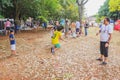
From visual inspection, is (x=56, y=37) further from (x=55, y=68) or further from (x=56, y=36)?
(x=55, y=68)

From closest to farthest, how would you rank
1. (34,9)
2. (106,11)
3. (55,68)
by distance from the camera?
1. (55,68)
2. (34,9)
3. (106,11)

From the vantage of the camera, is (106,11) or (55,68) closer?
(55,68)

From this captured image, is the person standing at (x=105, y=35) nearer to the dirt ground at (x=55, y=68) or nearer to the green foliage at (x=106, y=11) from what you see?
the dirt ground at (x=55, y=68)

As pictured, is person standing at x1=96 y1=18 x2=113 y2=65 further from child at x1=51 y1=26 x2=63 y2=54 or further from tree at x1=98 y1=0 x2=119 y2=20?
tree at x1=98 y1=0 x2=119 y2=20

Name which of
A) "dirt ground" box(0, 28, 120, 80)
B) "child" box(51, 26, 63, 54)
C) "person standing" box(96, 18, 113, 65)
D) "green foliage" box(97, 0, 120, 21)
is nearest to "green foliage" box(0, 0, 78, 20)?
"child" box(51, 26, 63, 54)

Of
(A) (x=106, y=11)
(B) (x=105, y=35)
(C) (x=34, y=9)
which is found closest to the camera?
(B) (x=105, y=35)

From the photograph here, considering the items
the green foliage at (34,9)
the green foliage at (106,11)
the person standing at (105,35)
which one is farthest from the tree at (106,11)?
the person standing at (105,35)

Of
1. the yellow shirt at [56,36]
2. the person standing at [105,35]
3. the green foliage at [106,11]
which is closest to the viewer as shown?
the person standing at [105,35]

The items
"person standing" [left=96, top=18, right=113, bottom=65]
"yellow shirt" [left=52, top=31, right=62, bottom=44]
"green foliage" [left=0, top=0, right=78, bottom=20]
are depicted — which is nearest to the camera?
"person standing" [left=96, top=18, right=113, bottom=65]

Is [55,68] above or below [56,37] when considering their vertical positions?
below

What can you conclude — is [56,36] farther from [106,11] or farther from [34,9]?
[106,11]

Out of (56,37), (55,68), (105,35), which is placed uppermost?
(105,35)

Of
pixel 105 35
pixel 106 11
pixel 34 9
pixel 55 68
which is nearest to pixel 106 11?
pixel 106 11

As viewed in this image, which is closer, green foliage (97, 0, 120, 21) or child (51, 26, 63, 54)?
child (51, 26, 63, 54)
